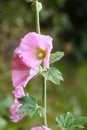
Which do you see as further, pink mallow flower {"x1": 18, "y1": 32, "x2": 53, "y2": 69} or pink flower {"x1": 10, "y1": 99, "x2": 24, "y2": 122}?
pink flower {"x1": 10, "y1": 99, "x2": 24, "y2": 122}

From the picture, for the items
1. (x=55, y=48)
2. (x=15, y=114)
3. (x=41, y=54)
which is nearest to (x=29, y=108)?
(x=15, y=114)

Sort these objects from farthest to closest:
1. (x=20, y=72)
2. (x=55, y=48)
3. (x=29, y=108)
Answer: (x=55, y=48) → (x=29, y=108) → (x=20, y=72)

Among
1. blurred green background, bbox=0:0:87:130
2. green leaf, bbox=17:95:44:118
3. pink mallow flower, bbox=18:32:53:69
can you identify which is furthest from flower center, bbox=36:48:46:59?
blurred green background, bbox=0:0:87:130

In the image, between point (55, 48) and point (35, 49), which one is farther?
point (55, 48)

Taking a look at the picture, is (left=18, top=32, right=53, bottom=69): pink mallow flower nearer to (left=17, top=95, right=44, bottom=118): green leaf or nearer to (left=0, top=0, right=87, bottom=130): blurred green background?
(left=17, top=95, right=44, bottom=118): green leaf

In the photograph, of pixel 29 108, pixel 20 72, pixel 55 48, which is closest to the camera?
pixel 20 72

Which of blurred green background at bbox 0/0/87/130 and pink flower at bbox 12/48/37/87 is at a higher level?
blurred green background at bbox 0/0/87/130

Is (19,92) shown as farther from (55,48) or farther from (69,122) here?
(55,48)
